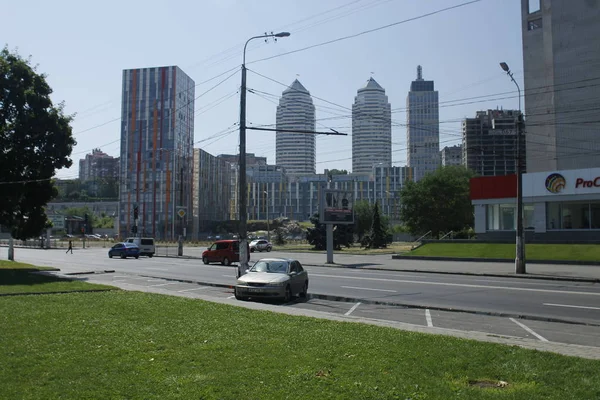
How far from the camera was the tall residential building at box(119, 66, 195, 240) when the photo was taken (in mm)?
107188

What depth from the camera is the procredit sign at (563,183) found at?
39.2 meters

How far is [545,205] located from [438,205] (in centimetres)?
2895

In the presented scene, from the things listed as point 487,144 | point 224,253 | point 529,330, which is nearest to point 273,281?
point 529,330

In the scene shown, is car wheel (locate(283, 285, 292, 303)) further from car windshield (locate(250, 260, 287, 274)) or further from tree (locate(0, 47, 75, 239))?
tree (locate(0, 47, 75, 239))

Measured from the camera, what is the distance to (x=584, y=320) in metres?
12.9

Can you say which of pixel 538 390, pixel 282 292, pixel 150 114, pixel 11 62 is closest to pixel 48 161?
pixel 11 62

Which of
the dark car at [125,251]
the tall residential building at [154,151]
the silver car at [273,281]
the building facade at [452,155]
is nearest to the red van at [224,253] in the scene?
the dark car at [125,251]

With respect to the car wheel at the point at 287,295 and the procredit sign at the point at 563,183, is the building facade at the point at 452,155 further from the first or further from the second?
the car wheel at the point at 287,295

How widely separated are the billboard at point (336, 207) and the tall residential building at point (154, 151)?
67226mm

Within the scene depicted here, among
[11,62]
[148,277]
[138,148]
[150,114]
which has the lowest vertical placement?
[148,277]

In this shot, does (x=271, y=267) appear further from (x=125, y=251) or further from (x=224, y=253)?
(x=125, y=251)

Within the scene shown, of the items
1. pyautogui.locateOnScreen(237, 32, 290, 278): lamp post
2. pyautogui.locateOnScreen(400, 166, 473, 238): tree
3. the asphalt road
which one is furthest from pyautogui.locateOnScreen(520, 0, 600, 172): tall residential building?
pyautogui.locateOnScreen(237, 32, 290, 278): lamp post

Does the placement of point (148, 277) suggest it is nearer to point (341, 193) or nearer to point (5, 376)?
point (341, 193)

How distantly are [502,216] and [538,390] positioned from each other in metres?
41.9
